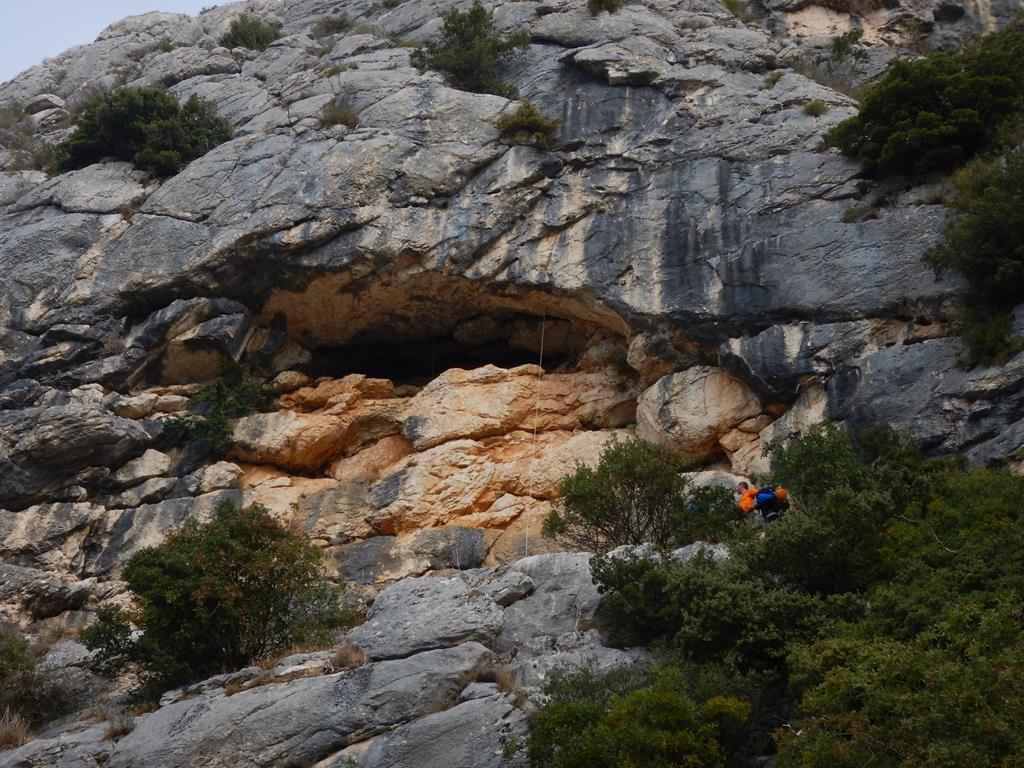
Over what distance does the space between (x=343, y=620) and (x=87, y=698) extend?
4.40 metres

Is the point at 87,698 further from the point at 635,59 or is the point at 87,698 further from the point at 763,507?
the point at 635,59

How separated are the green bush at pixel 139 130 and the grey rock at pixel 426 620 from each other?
1709cm

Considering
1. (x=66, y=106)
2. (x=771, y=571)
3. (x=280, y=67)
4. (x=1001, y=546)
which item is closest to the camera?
(x=1001, y=546)

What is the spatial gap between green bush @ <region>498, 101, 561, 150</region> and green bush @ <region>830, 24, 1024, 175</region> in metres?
6.67

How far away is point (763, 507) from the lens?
15898 mm

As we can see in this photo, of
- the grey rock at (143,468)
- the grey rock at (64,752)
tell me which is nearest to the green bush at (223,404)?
the grey rock at (143,468)

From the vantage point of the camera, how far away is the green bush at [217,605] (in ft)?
49.2

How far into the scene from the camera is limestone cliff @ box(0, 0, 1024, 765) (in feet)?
64.3

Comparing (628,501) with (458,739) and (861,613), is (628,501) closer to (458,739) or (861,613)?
(861,613)

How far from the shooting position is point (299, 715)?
42.1 ft

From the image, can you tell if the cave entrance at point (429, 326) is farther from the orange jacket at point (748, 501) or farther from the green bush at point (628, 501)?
the orange jacket at point (748, 501)

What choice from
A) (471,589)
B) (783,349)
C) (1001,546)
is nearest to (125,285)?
(471,589)

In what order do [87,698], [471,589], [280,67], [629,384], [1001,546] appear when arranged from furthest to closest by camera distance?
[280,67] → [629,384] → [87,698] → [471,589] → [1001,546]

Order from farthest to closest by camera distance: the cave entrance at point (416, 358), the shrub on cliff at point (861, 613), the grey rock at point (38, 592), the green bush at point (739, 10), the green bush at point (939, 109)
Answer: the green bush at point (739, 10), the cave entrance at point (416, 358), the green bush at point (939, 109), the grey rock at point (38, 592), the shrub on cliff at point (861, 613)
